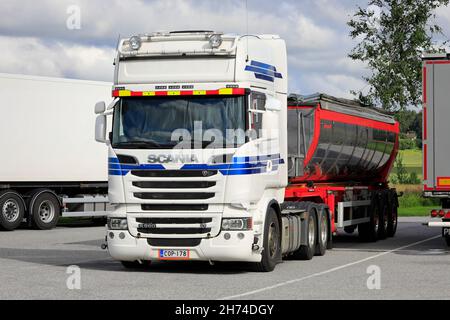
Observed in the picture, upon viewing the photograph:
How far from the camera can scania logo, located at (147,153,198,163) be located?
50.9 feet

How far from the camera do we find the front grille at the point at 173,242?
1568 centimetres

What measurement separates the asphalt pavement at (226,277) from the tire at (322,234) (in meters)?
0.26

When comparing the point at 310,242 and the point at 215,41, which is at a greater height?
the point at 215,41

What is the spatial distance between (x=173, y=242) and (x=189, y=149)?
1490 millimetres

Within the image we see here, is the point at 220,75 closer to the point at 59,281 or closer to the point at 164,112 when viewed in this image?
the point at 164,112

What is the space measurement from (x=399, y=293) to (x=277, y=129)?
4496mm

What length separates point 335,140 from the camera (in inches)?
852

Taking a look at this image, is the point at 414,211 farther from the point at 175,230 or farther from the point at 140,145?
the point at 140,145

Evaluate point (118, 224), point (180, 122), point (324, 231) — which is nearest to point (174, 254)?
point (118, 224)

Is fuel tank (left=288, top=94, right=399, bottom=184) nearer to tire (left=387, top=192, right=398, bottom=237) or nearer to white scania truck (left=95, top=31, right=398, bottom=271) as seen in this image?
tire (left=387, top=192, right=398, bottom=237)

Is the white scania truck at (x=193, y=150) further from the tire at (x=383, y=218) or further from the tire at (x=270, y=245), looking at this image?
the tire at (x=383, y=218)

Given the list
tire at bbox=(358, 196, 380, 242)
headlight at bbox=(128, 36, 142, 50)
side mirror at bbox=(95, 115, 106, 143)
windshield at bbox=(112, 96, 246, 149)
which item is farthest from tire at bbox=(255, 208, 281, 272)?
tire at bbox=(358, 196, 380, 242)

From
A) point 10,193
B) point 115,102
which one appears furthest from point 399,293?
point 10,193

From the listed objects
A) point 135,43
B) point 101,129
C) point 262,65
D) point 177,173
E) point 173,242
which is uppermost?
point 135,43
